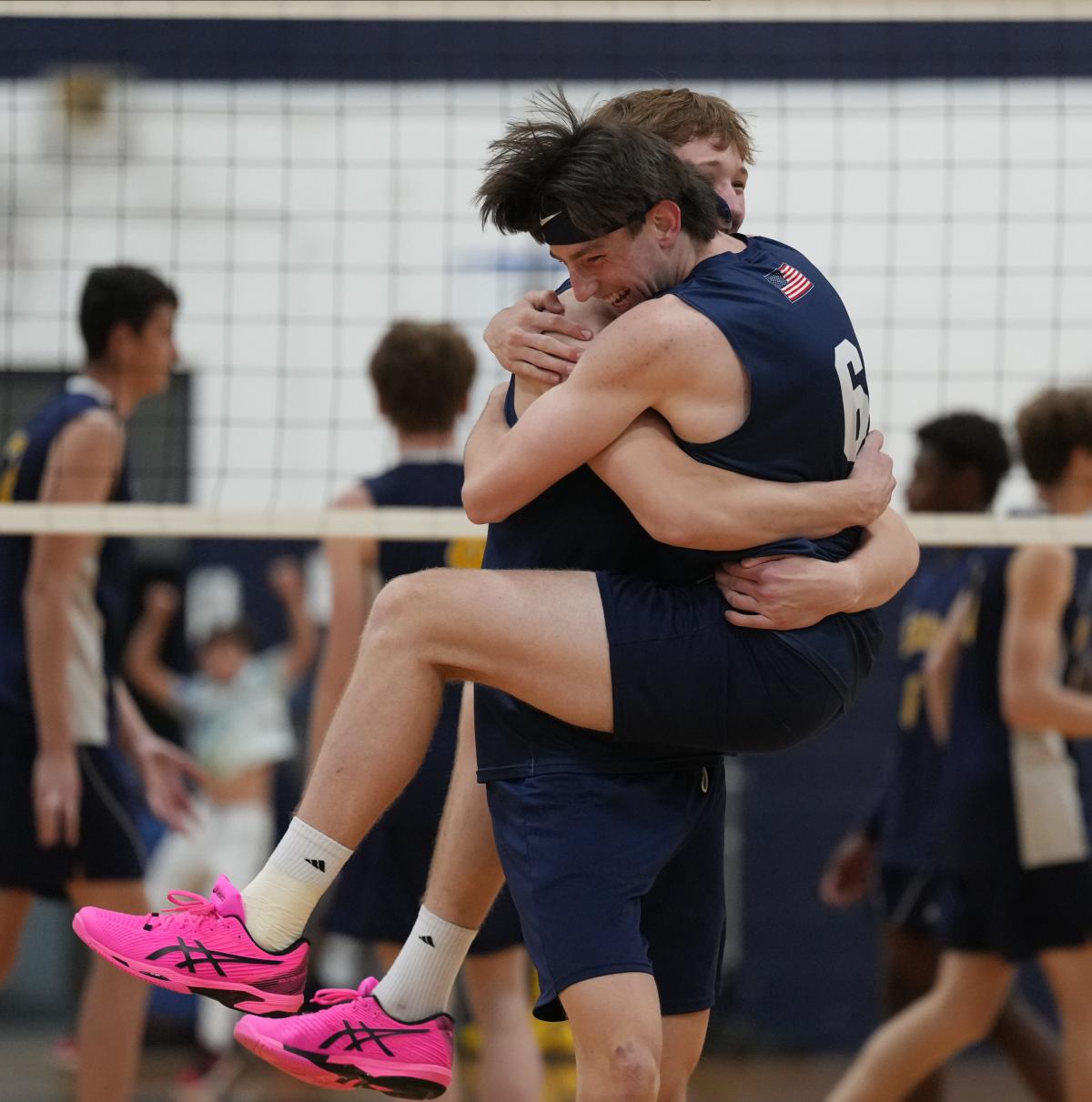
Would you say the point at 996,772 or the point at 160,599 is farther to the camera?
the point at 160,599

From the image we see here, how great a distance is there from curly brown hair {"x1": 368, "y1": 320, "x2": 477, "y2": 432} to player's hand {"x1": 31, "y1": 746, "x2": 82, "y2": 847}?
1279 mm

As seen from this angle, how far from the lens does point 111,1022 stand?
461 cm

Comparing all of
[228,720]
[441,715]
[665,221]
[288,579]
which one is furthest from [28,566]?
[288,579]

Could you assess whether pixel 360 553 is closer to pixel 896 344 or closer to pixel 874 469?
pixel 874 469

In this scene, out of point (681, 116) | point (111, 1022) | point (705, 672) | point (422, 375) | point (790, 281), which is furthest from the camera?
point (111, 1022)

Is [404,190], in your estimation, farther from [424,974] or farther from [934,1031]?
[424,974]

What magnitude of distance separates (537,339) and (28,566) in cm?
245

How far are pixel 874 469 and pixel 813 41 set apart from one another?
524cm

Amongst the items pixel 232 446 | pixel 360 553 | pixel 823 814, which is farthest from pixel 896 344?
pixel 360 553

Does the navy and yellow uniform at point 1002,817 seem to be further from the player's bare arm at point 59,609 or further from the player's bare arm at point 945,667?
the player's bare arm at point 59,609

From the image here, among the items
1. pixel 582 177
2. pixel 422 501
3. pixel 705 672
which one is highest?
pixel 582 177

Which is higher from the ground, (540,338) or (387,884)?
(540,338)

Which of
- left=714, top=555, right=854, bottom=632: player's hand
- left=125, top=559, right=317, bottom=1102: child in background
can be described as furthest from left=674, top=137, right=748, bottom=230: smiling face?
left=125, top=559, right=317, bottom=1102: child in background

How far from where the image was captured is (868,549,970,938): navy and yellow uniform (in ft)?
17.1
